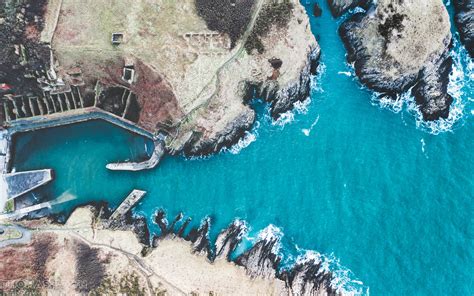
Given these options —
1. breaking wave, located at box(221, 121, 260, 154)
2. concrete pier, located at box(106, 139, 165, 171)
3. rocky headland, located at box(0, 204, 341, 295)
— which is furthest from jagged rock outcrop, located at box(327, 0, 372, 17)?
rocky headland, located at box(0, 204, 341, 295)

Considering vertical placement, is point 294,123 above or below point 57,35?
below


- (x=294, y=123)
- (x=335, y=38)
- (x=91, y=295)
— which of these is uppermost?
(x=335, y=38)

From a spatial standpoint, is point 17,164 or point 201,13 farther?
point 17,164

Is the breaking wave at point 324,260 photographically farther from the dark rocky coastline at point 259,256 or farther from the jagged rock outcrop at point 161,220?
the jagged rock outcrop at point 161,220

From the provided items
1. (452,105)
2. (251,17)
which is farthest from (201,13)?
(452,105)

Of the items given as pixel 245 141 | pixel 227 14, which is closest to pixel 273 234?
pixel 245 141

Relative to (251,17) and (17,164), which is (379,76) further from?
(17,164)

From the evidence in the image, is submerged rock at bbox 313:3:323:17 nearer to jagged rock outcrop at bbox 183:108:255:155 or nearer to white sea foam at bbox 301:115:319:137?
white sea foam at bbox 301:115:319:137
